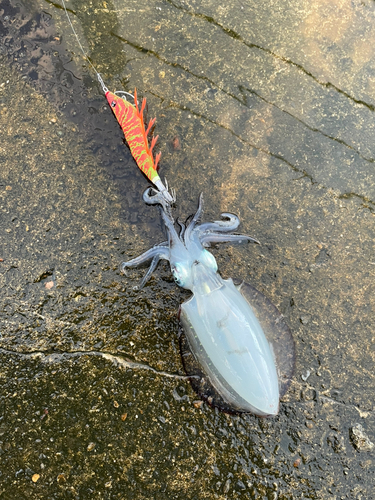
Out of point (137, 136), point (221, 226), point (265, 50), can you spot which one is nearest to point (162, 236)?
point (221, 226)

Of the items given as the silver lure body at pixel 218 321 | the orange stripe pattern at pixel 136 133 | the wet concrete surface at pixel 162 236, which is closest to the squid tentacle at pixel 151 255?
the silver lure body at pixel 218 321

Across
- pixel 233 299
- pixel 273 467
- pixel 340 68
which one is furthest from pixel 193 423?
pixel 340 68

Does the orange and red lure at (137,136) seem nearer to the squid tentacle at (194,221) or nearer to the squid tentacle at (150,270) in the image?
the squid tentacle at (194,221)

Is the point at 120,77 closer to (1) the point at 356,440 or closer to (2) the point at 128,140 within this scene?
(2) the point at 128,140

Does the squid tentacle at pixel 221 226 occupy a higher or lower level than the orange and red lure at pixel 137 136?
lower

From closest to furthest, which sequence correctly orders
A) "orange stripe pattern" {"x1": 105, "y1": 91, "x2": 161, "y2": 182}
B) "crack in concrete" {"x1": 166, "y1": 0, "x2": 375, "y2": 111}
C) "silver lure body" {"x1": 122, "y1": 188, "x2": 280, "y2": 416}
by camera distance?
"silver lure body" {"x1": 122, "y1": 188, "x2": 280, "y2": 416}, "orange stripe pattern" {"x1": 105, "y1": 91, "x2": 161, "y2": 182}, "crack in concrete" {"x1": 166, "y1": 0, "x2": 375, "y2": 111}

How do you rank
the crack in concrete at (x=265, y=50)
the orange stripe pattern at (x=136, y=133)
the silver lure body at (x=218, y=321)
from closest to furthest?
1. the silver lure body at (x=218, y=321)
2. the orange stripe pattern at (x=136, y=133)
3. the crack in concrete at (x=265, y=50)

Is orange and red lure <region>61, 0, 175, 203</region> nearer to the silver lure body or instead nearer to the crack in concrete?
→ the silver lure body

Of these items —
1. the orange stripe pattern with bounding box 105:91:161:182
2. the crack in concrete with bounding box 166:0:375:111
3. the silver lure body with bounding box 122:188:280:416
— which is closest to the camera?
the silver lure body with bounding box 122:188:280:416

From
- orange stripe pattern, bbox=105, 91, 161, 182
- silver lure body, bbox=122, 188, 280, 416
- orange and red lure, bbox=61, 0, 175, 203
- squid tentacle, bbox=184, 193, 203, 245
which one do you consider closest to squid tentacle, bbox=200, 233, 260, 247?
silver lure body, bbox=122, 188, 280, 416
